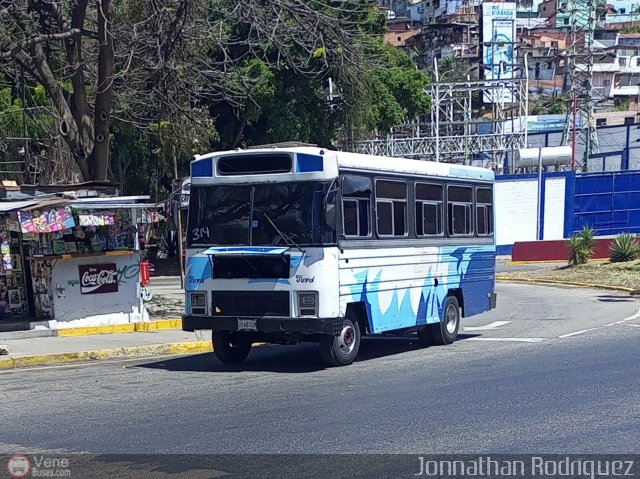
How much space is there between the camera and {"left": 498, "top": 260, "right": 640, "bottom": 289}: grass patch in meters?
28.6

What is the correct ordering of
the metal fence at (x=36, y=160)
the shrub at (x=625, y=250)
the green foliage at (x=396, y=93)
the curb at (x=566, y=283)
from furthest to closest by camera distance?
the green foliage at (x=396, y=93), the shrub at (x=625, y=250), the curb at (x=566, y=283), the metal fence at (x=36, y=160)

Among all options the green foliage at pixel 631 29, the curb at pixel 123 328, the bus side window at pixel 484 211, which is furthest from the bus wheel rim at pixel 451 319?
the green foliage at pixel 631 29

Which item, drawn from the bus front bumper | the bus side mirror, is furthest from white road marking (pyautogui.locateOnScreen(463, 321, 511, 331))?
the bus side mirror

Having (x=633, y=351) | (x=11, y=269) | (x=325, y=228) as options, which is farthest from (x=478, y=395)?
(x=11, y=269)

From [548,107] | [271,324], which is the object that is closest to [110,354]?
[271,324]

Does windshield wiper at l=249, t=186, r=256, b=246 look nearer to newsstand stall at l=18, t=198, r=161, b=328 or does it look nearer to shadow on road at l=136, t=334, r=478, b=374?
shadow on road at l=136, t=334, r=478, b=374

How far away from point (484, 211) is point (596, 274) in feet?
47.0

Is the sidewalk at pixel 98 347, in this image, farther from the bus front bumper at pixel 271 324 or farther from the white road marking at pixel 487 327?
the white road marking at pixel 487 327

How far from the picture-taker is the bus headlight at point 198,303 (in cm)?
1333

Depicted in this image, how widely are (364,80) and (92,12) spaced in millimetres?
7104

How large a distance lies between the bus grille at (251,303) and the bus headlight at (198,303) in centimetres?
15

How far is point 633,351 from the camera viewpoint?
14.3 meters

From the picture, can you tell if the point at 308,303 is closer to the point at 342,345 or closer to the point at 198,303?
the point at 342,345

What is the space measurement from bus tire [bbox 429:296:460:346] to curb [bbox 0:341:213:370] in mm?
4005
